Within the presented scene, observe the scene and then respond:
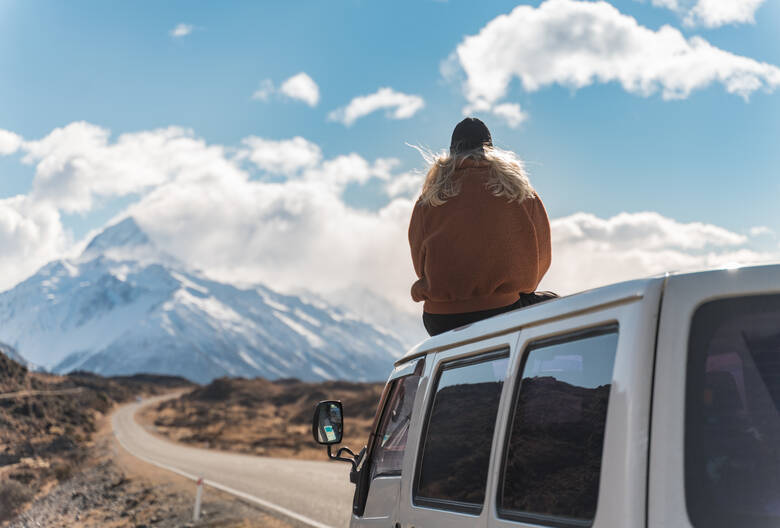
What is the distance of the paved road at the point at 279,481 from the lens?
44.7ft

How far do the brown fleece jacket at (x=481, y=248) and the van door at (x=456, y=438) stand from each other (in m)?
0.52

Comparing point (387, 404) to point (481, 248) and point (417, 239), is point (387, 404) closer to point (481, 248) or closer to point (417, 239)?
point (417, 239)

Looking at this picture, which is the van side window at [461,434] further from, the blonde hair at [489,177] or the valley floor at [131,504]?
the valley floor at [131,504]

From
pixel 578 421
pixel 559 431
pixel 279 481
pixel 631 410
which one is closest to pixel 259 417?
pixel 279 481

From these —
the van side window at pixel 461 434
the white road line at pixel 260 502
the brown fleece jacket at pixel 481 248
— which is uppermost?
the brown fleece jacket at pixel 481 248

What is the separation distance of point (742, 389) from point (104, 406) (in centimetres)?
7964

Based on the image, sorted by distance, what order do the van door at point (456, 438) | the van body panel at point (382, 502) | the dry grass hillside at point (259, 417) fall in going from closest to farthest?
the van door at point (456, 438) < the van body panel at point (382, 502) < the dry grass hillside at point (259, 417)

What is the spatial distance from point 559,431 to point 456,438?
840mm

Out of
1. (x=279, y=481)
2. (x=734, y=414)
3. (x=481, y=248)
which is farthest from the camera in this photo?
(x=279, y=481)

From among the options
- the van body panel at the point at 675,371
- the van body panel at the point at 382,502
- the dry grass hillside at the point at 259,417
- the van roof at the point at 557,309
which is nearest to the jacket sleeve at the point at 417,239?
the van roof at the point at 557,309

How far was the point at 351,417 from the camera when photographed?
167 ft

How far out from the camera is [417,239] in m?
4.34

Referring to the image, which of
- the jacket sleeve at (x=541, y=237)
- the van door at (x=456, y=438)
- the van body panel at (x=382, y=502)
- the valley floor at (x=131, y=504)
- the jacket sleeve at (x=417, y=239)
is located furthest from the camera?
the valley floor at (x=131, y=504)

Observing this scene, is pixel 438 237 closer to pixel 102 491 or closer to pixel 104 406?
pixel 102 491
